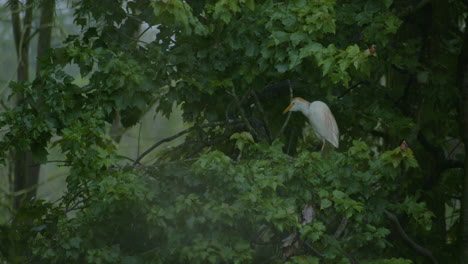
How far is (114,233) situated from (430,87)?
2523 millimetres

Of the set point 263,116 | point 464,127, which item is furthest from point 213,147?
point 464,127

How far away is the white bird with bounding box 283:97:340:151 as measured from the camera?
4.36m

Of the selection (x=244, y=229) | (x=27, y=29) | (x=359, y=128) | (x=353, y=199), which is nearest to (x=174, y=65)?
(x=244, y=229)

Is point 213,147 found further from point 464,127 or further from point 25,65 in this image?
point 25,65

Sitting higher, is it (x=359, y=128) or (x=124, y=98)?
(x=124, y=98)

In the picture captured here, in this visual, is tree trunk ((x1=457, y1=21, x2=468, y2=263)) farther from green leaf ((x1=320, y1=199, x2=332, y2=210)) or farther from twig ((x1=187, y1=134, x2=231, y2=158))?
twig ((x1=187, y1=134, x2=231, y2=158))

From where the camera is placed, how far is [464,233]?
4797mm

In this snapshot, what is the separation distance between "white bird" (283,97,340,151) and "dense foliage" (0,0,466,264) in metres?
0.19

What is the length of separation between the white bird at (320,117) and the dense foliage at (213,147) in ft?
0.63

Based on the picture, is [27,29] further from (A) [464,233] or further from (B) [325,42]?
(A) [464,233]

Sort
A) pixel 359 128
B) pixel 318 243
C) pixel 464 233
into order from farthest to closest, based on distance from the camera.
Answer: pixel 359 128, pixel 464 233, pixel 318 243

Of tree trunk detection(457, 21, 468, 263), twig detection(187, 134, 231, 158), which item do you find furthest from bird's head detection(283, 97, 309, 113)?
tree trunk detection(457, 21, 468, 263)

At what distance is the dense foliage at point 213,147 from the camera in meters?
3.84

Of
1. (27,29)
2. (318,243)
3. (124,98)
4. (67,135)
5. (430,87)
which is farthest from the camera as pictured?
(27,29)
